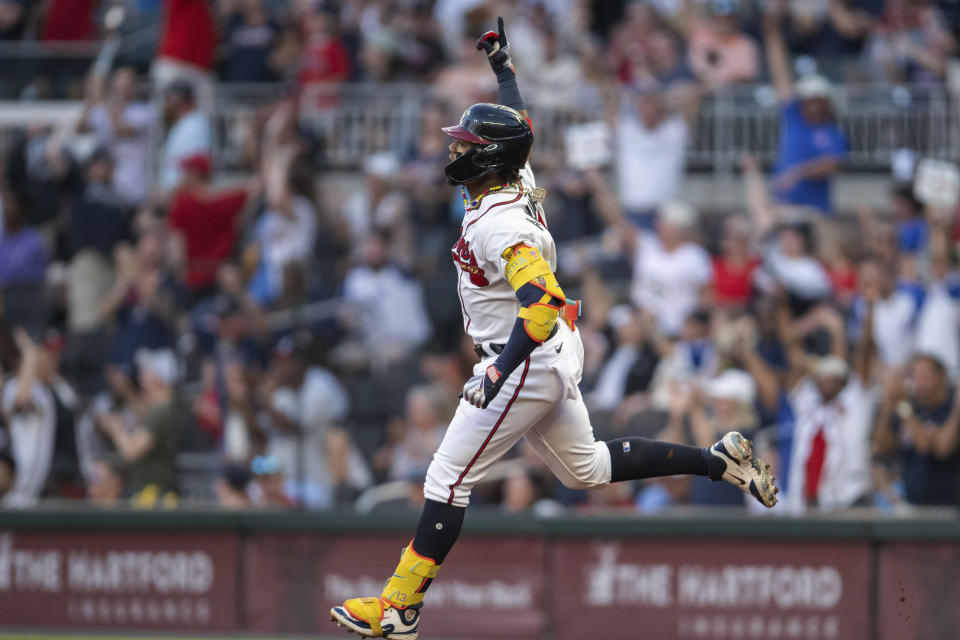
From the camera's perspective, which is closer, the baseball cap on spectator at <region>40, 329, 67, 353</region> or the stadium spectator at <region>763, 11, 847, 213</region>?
the baseball cap on spectator at <region>40, 329, 67, 353</region>

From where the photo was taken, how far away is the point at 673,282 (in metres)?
10.9

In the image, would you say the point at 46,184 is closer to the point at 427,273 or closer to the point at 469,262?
the point at 427,273

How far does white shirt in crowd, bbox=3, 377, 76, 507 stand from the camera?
34.2ft

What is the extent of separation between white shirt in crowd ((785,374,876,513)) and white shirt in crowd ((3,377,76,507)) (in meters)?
5.36

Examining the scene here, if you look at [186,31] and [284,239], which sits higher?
[186,31]

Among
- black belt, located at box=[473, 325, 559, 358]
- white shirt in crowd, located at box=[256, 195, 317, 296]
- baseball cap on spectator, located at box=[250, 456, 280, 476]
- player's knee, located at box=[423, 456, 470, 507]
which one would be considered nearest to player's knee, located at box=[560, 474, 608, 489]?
player's knee, located at box=[423, 456, 470, 507]

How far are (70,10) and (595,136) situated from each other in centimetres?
729

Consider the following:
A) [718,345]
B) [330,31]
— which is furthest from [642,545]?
[330,31]

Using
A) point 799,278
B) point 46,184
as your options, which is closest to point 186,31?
point 46,184

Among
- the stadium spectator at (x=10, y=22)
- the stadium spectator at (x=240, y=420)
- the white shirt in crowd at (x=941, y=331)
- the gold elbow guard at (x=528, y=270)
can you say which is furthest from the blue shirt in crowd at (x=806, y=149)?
the stadium spectator at (x=10, y=22)

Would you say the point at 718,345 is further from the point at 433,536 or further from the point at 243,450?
the point at 433,536

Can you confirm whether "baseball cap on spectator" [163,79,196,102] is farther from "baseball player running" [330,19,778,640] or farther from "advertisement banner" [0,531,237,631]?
"baseball player running" [330,19,778,640]

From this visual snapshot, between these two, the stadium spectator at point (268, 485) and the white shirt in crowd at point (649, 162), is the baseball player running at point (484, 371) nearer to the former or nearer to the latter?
the stadium spectator at point (268, 485)

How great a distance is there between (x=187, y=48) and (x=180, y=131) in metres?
0.92
